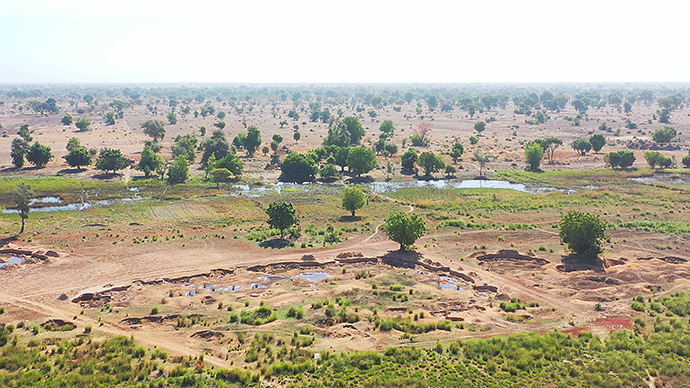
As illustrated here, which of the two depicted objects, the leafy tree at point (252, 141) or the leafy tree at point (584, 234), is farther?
the leafy tree at point (252, 141)

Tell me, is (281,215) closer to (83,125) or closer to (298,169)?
(298,169)

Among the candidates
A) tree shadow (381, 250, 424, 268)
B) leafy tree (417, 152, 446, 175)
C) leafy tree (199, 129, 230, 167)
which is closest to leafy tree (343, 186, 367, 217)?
tree shadow (381, 250, 424, 268)

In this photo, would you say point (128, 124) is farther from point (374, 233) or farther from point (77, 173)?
point (374, 233)

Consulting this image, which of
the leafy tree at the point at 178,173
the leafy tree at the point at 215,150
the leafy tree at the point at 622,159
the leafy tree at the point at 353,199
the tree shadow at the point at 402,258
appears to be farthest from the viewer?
the leafy tree at the point at 215,150

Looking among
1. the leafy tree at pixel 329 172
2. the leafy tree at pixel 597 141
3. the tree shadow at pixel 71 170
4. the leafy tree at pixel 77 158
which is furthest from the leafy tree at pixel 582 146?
the tree shadow at pixel 71 170

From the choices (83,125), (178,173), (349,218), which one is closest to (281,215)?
(349,218)

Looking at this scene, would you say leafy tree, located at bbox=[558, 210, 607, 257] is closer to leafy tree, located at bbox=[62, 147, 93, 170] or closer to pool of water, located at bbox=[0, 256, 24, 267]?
pool of water, located at bbox=[0, 256, 24, 267]

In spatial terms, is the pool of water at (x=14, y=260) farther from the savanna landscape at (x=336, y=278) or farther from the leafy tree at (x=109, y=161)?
the leafy tree at (x=109, y=161)
